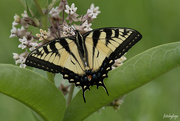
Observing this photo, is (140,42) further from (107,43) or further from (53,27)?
(53,27)

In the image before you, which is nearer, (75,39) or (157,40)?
(75,39)

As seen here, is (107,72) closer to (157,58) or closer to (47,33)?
(157,58)

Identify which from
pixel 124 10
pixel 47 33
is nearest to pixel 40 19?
pixel 47 33

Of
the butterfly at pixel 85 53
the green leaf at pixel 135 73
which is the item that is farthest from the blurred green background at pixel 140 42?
the green leaf at pixel 135 73

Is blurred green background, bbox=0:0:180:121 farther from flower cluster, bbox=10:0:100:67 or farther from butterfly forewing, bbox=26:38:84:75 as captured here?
flower cluster, bbox=10:0:100:67

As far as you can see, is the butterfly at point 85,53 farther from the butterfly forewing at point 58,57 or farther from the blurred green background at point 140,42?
the blurred green background at point 140,42

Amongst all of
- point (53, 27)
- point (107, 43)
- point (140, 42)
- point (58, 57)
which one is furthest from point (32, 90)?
point (140, 42)
